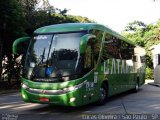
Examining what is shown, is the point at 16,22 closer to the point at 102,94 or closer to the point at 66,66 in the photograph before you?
the point at 102,94

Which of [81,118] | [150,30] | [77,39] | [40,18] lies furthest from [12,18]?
[150,30]

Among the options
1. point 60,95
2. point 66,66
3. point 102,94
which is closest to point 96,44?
point 66,66

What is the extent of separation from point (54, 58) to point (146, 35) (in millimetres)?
35321

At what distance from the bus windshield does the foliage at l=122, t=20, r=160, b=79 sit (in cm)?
3191

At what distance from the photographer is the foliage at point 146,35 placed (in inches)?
1735

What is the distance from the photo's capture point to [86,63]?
39.8 feet

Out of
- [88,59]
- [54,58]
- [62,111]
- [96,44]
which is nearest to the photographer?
[54,58]

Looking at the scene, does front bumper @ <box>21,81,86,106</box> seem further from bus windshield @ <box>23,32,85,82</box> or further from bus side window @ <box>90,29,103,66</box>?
bus side window @ <box>90,29,103,66</box>

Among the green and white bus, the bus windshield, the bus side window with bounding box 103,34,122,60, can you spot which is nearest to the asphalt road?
the green and white bus

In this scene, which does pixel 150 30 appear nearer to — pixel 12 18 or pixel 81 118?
pixel 12 18

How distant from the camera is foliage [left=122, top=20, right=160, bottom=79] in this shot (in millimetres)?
44078

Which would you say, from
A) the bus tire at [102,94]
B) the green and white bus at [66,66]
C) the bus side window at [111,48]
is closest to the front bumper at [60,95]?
the green and white bus at [66,66]

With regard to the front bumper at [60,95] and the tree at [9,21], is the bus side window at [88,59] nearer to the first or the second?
the front bumper at [60,95]

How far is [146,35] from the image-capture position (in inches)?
1804
